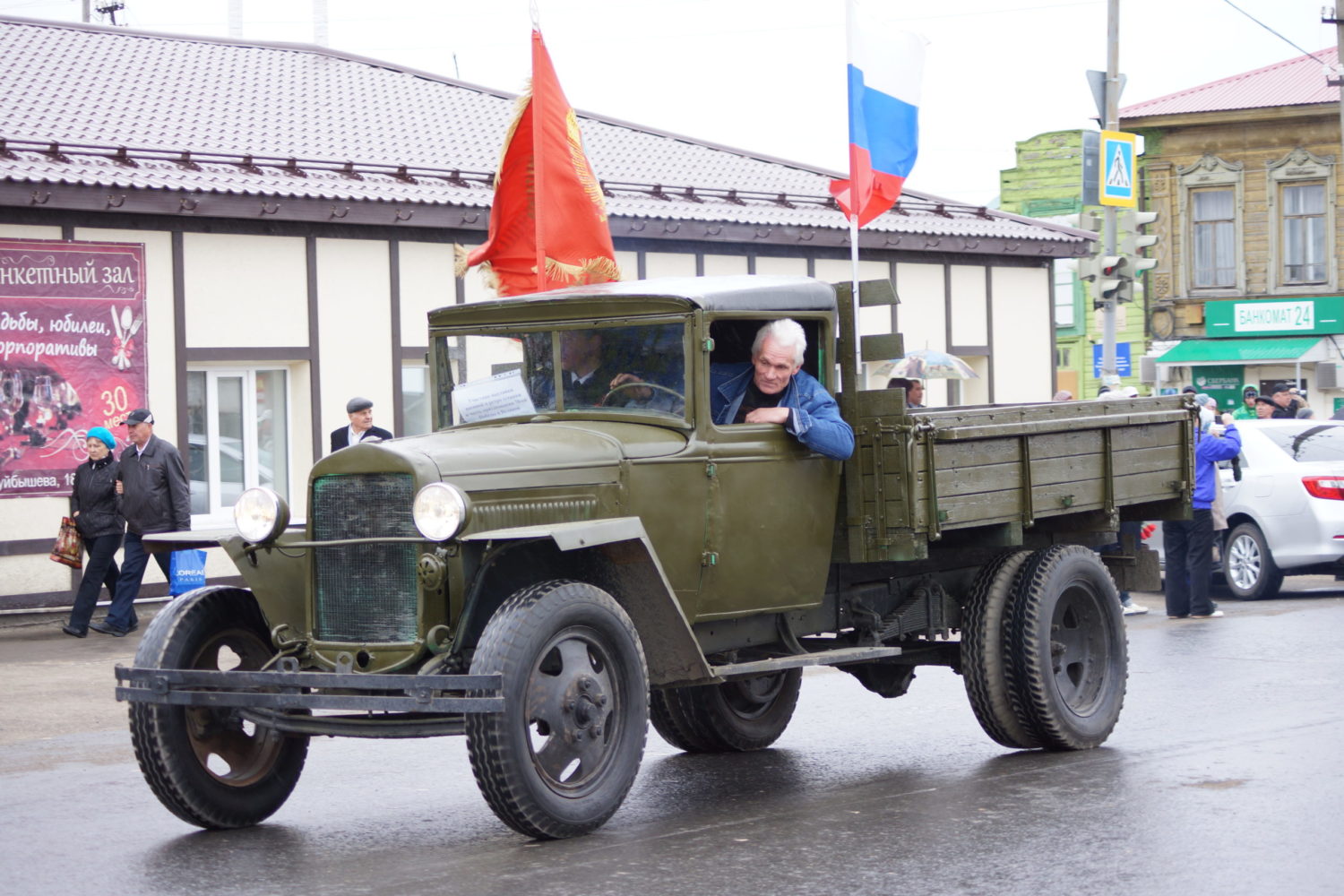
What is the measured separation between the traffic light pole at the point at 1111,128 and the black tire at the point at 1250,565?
13.5 ft

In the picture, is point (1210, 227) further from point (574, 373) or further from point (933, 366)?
point (574, 373)

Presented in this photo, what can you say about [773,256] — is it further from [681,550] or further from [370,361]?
[681,550]

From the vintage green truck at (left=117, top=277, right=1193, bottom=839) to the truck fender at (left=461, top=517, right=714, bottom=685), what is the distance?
0.01m

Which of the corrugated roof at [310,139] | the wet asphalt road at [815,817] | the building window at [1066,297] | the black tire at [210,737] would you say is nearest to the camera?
the wet asphalt road at [815,817]

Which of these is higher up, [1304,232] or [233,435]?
[1304,232]

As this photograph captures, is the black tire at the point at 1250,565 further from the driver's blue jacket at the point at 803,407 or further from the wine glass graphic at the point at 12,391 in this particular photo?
the wine glass graphic at the point at 12,391

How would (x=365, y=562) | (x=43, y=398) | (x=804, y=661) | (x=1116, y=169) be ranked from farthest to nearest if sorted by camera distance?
(x=1116, y=169), (x=43, y=398), (x=804, y=661), (x=365, y=562)

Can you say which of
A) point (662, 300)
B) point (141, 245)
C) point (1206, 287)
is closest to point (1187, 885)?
point (662, 300)

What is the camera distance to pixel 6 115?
1706 cm

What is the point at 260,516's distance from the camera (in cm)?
702

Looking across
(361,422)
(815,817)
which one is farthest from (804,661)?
(361,422)

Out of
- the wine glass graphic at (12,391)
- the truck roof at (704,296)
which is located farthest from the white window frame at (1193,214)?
the truck roof at (704,296)

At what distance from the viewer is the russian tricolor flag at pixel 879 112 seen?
35.3 feet

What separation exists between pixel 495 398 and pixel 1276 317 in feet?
111
